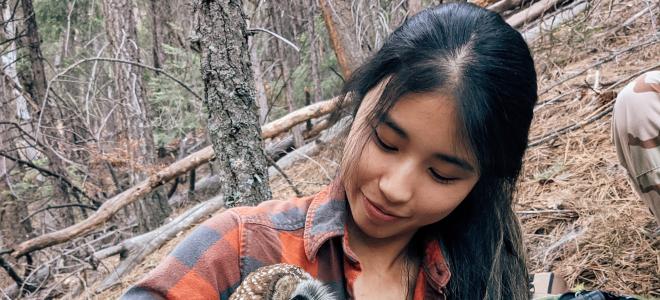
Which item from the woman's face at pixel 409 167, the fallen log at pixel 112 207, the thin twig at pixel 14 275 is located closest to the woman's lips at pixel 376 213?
the woman's face at pixel 409 167

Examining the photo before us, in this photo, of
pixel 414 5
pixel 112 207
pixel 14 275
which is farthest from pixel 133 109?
pixel 414 5

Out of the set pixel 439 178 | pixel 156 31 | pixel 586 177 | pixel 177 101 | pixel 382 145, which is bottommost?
pixel 586 177

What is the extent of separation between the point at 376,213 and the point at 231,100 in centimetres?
163

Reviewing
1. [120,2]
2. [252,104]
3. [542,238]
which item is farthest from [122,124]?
[542,238]

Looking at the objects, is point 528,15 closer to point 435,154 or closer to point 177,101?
point 435,154

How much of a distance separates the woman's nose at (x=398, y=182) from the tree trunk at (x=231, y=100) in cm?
166

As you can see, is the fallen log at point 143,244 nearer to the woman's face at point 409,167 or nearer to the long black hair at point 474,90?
the long black hair at point 474,90

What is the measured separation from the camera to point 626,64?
4773 mm

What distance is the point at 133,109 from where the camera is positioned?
6.70m

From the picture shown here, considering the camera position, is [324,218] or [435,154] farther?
[324,218]

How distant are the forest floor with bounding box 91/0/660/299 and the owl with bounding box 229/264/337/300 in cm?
59

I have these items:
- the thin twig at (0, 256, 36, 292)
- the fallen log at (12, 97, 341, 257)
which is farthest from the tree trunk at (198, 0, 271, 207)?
the thin twig at (0, 256, 36, 292)

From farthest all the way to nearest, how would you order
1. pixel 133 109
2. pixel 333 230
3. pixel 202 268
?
pixel 133 109 < pixel 333 230 < pixel 202 268

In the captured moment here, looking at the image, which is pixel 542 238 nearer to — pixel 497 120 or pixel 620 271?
pixel 620 271
